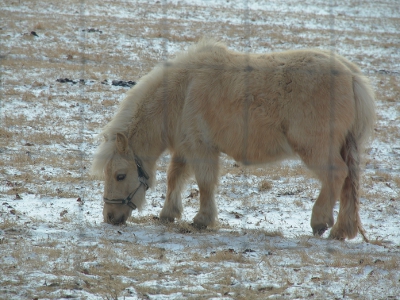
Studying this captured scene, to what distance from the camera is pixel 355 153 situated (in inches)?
210

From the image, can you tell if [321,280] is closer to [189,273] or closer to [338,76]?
[189,273]

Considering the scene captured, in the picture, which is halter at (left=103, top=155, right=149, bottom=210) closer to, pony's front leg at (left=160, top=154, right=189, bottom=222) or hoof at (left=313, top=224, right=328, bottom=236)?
pony's front leg at (left=160, top=154, right=189, bottom=222)

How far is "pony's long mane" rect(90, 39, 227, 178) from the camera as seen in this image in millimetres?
5418

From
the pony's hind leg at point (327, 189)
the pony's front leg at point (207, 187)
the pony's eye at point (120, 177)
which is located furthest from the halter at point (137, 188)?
the pony's hind leg at point (327, 189)

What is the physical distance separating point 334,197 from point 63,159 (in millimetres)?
3895

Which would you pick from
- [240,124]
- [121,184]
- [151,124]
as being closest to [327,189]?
[240,124]

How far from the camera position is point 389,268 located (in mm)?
4195

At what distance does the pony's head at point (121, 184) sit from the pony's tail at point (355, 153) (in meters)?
2.11

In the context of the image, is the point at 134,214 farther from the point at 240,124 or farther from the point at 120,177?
the point at 240,124

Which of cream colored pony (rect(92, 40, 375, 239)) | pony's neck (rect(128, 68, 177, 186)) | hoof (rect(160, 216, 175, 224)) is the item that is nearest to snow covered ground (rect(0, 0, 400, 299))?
hoof (rect(160, 216, 175, 224))

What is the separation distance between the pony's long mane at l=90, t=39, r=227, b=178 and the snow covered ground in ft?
2.20

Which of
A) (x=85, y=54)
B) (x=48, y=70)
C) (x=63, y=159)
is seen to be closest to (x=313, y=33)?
(x=85, y=54)

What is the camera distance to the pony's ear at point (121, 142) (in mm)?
5297

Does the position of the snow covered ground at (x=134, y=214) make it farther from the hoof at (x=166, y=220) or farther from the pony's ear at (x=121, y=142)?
the pony's ear at (x=121, y=142)
